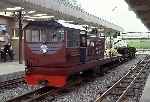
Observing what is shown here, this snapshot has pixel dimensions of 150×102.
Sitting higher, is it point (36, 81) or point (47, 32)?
point (47, 32)

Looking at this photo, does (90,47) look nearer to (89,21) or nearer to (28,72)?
(28,72)

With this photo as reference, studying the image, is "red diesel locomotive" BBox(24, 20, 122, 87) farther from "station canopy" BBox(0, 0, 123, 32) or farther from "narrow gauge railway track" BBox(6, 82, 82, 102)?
"station canopy" BBox(0, 0, 123, 32)

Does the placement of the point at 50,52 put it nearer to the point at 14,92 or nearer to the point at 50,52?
the point at 50,52

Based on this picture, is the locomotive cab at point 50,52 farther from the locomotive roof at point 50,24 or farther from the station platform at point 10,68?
the station platform at point 10,68

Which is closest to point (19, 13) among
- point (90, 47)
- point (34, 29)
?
point (90, 47)

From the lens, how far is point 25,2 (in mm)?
20406

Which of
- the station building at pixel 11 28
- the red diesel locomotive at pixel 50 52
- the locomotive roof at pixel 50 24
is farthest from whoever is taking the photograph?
the station building at pixel 11 28

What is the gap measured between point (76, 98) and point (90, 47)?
181 inches

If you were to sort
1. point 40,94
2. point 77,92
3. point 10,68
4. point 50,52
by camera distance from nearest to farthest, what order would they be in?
point 40,94 → point 50,52 → point 77,92 → point 10,68

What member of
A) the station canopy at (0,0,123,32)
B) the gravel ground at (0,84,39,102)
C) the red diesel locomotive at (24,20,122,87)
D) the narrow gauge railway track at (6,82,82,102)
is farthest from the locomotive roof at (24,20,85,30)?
the station canopy at (0,0,123,32)

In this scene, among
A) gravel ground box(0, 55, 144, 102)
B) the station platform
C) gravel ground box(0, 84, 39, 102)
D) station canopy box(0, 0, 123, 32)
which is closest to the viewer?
gravel ground box(0, 55, 144, 102)

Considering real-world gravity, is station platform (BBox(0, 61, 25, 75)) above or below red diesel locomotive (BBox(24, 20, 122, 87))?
below

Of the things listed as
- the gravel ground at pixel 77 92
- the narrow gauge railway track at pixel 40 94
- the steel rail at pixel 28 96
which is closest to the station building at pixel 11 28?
the gravel ground at pixel 77 92

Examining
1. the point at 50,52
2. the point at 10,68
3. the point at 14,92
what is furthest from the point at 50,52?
the point at 10,68
